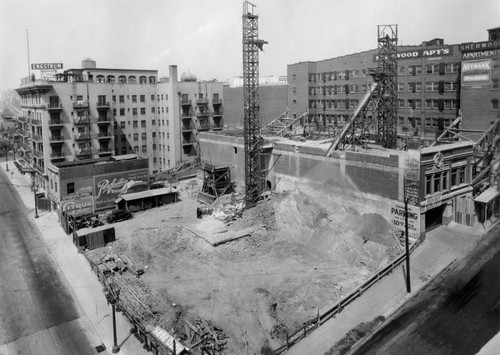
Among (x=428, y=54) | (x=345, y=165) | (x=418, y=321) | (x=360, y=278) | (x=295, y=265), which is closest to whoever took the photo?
(x=418, y=321)

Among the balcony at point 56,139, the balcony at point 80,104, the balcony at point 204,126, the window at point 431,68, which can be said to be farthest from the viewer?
the balcony at point 204,126

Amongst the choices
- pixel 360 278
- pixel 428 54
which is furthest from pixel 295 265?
pixel 428 54

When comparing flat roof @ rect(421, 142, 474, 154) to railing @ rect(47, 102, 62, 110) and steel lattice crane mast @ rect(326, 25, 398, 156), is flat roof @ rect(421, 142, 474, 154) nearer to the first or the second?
steel lattice crane mast @ rect(326, 25, 398, 156)

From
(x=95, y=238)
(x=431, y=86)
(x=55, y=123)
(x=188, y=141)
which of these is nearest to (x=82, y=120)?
(x=55, y=123)

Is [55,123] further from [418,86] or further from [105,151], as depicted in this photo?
[418,86]

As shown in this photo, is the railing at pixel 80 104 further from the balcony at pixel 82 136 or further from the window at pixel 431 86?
the window at pixel 431 86

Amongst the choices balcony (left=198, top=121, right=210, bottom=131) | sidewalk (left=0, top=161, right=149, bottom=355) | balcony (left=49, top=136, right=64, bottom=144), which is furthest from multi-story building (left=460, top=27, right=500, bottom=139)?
balcony (left=49, top=136, right=64, bottom=144)

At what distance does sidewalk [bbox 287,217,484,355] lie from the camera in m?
29.4

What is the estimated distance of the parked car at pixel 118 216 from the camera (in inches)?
2201

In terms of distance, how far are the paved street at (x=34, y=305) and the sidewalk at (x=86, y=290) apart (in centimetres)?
56

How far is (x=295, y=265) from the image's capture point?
3919 centimetres

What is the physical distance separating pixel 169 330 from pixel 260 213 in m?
21.2

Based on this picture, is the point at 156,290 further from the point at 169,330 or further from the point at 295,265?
the point at 295,265

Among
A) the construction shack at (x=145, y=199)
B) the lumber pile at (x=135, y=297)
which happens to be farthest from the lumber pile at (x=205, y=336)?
the construction shack at (x=145, y=199)
